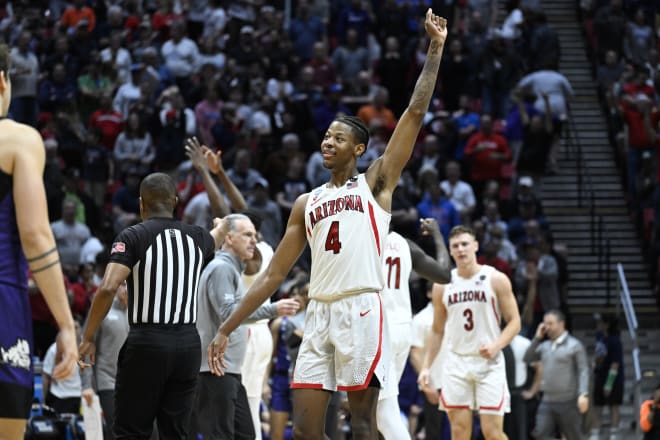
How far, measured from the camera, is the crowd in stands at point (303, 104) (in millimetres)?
17672

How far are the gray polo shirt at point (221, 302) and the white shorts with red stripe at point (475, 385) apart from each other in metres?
2.22

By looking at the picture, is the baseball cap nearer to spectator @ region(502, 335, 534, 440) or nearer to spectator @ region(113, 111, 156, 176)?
spectator @ region(113, 111, 156, 176)

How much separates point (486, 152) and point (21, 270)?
14417mm

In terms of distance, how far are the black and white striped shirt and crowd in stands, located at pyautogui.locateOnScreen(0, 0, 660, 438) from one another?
879cm

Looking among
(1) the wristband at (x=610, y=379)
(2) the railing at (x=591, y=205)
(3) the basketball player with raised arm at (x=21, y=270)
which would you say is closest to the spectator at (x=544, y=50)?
(2) the railing at (x=591, y=205)

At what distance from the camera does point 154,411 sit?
7.48m

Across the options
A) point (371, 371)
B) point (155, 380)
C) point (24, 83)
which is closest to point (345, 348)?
point (371, 371)

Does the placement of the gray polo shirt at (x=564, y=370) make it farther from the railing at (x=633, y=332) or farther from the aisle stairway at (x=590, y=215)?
the aisle stairway at (x=590, y=215)

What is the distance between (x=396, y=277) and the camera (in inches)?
402

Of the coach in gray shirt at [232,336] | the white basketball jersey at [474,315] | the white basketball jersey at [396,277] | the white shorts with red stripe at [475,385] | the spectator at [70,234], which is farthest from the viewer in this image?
the spectator at [70,234]

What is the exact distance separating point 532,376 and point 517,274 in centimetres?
233

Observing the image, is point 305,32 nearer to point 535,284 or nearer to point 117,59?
point 117,59

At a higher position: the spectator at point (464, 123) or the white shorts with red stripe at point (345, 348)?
the spectator at point (464, 123)

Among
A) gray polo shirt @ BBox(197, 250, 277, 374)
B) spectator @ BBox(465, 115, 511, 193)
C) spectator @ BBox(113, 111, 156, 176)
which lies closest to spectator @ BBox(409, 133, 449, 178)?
spectator @ BBox(465, 115, 511, 193)
